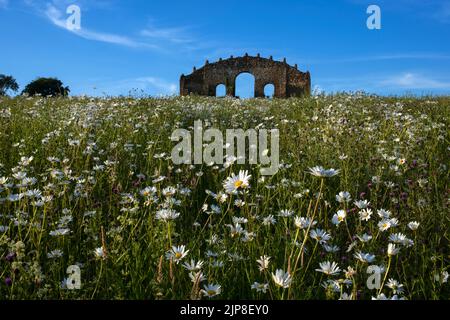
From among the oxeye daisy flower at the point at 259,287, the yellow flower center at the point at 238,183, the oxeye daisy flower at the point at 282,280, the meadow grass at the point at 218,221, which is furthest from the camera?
the yellow flower center at the point at 238,183

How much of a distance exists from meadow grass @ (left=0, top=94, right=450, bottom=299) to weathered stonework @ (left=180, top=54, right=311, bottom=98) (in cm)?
3783

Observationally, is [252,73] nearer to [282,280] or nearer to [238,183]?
[238,183]

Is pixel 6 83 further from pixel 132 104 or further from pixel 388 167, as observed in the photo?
pixel 388 167

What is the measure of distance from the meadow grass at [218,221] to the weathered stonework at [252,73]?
37.8 metres

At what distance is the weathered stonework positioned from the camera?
44.8 meters

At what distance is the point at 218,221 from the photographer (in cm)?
402

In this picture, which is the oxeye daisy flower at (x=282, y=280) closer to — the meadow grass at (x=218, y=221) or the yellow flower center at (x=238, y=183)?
the meadow grass at (x=218, y=221)

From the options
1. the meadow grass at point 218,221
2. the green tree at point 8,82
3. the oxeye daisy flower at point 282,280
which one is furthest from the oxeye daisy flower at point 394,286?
the green tree at point 8,82

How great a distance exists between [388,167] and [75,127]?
426 centimetres

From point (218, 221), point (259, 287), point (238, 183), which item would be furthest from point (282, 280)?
point (218, 221)

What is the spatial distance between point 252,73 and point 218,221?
140 feet

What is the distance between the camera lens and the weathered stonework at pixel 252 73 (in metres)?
44.8

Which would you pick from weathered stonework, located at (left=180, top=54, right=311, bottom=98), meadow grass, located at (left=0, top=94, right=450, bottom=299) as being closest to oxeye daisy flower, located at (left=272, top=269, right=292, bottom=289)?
meadow grass, located at (left=0, top=94, right=450, bottom=299)
